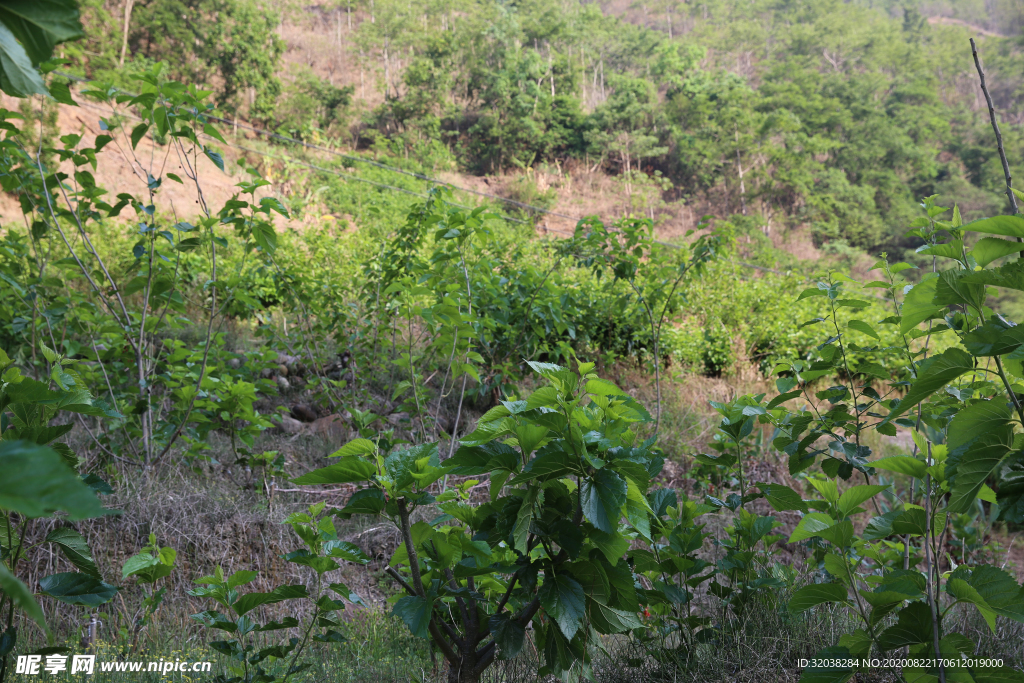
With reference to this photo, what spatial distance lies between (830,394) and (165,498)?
2580 millimetres

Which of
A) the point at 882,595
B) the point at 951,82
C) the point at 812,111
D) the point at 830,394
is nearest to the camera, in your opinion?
the point at 882,595

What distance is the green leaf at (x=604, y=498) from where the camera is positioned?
82 centimetres

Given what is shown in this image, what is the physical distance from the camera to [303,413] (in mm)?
3922

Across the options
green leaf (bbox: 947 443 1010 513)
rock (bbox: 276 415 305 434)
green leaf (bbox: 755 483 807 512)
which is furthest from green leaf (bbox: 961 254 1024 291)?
rock (bbox: 276 415 305 434)

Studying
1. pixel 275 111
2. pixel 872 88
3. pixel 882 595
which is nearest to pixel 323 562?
pixel 882 595

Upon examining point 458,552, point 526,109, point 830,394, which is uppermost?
point 830,394

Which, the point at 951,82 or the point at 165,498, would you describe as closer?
the point at 165,498

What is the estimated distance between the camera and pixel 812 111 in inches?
1051

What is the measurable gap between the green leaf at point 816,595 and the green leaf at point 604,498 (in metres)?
0.43

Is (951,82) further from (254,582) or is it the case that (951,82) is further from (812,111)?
(254,582)

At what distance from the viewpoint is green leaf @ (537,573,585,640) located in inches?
34.1

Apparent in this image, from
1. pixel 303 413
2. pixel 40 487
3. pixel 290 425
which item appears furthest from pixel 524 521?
pixel 303 413

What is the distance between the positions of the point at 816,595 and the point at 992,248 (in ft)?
2.18

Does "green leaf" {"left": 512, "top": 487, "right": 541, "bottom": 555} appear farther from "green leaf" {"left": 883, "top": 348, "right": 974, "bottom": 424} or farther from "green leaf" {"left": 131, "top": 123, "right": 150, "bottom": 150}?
"green leaf" {"left": 131, "top": 123, "right": 150, "bottom": 150}
